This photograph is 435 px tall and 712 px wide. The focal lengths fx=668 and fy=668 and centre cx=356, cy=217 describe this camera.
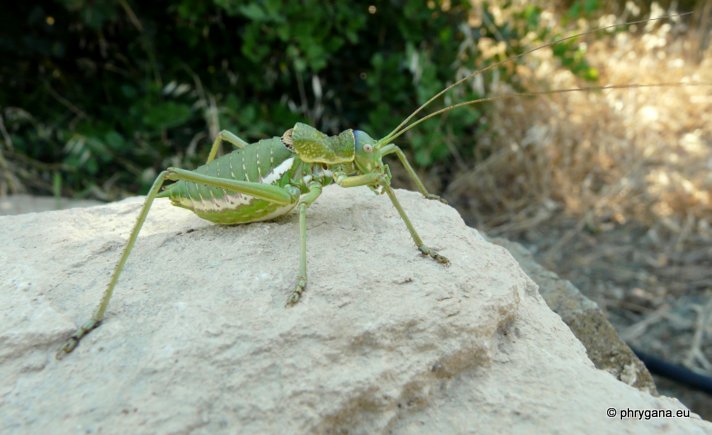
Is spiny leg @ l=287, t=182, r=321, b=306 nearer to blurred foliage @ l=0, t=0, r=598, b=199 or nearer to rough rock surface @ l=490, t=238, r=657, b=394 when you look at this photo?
rough rock surface @ l=490, t=238, r=657, b=394

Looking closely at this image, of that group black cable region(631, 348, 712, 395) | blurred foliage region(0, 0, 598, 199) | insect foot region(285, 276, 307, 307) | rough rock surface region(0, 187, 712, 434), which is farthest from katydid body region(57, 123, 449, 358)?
black cable region(631, 348, 712, 395)

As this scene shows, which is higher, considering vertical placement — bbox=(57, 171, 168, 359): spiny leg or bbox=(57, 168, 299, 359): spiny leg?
bbox=(57, 168, 299, 359): spiny leg

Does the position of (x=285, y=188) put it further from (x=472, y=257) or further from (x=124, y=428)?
(x=124, y=428)

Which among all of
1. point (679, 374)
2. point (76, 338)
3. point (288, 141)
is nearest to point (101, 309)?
point (76, 338)

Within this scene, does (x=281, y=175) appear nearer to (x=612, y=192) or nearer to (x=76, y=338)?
(x=76, y=338)

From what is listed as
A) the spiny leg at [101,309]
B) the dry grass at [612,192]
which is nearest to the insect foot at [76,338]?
the spiny leg at [101,309]

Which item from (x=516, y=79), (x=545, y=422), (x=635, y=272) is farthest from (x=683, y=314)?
(x=545, y=422)
